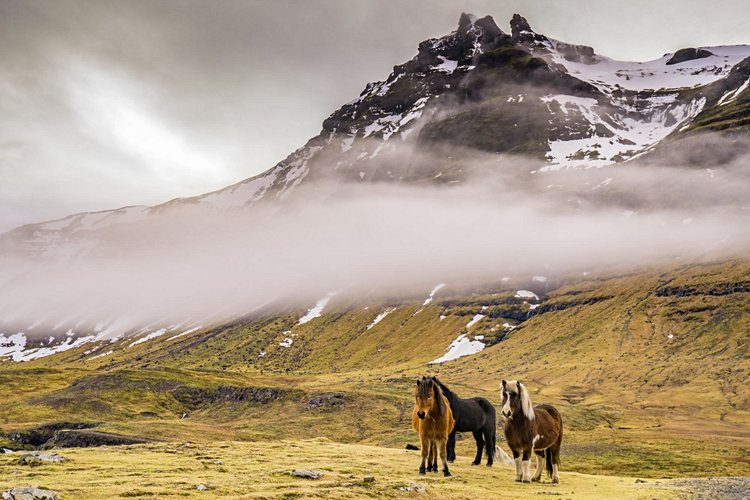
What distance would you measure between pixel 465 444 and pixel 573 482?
54436mm

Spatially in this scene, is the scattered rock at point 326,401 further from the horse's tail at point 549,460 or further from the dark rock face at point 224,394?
the horse's tail at point 549,460

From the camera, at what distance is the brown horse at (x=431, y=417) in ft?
72.1

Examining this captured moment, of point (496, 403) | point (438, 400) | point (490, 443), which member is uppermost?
point (438, 400)

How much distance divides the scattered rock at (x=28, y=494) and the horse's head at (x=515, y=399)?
49.5 feet

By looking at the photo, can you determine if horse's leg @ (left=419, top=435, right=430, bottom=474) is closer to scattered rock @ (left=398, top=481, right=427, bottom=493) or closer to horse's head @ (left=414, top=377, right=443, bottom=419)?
horse's head @ (left=414, top=377, right=443, bottom=419)

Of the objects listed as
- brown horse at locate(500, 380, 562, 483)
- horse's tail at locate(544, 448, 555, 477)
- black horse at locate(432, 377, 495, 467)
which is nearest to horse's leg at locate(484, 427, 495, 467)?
black horse at locate(432, 377, 495, 467)

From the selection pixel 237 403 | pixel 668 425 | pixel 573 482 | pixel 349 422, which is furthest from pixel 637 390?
pixel 573 482

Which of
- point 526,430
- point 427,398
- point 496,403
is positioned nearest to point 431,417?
point 427,398

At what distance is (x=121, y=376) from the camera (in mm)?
127000

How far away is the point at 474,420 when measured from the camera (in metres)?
27.5

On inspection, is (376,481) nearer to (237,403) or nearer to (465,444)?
(465,444)

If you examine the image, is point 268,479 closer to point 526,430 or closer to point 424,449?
point 424,449

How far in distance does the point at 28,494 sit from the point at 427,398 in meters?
13.2

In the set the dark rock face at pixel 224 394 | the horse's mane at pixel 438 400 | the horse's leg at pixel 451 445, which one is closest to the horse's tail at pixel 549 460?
the horse's leg at pixel 451 445
